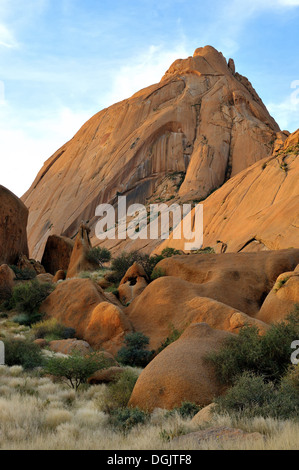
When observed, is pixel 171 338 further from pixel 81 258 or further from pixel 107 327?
pixel 81 258

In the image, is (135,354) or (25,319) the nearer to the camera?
(135,354)

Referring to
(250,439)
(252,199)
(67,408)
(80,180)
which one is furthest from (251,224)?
(80,180)

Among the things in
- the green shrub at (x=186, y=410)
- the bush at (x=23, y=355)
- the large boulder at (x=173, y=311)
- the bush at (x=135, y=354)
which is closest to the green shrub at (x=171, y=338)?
the large boulder at (x=173, y=311)

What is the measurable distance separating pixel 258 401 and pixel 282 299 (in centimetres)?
880

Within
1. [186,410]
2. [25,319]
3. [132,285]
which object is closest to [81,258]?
[132,285]

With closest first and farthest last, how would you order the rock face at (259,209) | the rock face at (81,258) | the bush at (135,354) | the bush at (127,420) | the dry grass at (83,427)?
the dry grass at (83,427)
the bush at (127,420)
the bush at (135,354)
the rock face at (259,209)
the rock face at (81,258)

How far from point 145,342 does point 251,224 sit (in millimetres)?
21579

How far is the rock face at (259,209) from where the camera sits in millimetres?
29836

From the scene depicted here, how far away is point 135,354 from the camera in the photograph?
14.7 meters

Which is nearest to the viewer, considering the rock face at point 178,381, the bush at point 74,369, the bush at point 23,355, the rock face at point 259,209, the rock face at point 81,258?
the rock face at point 178,381

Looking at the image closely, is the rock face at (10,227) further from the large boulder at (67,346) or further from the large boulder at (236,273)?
the large boulder at (67,346)

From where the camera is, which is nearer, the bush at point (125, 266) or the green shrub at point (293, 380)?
A: the green shrub at point (293, 380)

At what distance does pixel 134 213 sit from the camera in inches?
2542

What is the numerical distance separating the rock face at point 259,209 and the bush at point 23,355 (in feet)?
64.8
